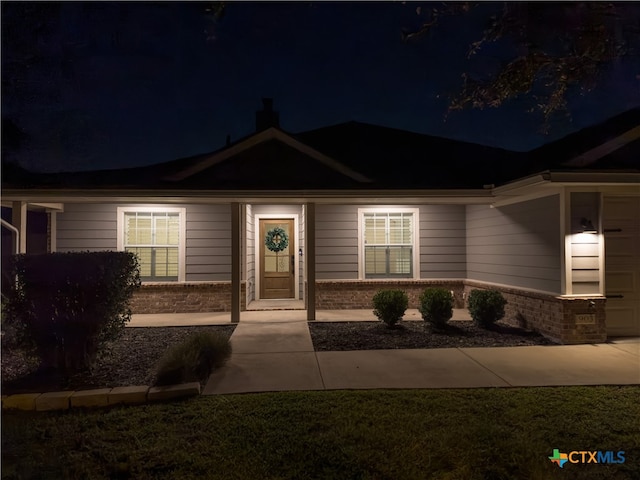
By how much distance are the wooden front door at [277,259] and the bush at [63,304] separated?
511cm

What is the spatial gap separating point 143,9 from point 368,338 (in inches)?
242

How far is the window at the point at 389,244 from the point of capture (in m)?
9.15

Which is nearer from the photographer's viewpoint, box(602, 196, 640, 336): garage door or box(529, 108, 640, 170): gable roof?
box(529, 108, 640, 170): gable roof

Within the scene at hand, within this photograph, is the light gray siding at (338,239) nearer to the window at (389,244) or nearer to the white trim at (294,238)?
the window at (389,244)

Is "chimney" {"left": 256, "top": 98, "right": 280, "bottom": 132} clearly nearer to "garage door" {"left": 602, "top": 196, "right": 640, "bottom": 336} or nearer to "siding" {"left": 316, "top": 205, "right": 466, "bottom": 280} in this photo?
"siding" {"left": 316, "top": 205, "right": 466, "bottom": 280}

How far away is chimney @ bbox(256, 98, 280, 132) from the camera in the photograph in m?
11.0

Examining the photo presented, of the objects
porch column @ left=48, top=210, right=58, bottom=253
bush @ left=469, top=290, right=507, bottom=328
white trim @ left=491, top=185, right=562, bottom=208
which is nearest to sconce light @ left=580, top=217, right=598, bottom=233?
white trim @ left=491, top=185, right=562, bottom=208

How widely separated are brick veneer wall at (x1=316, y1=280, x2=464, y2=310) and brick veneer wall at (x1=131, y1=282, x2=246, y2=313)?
73.9 inches

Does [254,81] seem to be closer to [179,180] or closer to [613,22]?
[179,180]

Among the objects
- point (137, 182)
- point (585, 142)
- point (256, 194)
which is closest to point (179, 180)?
point (137, 182)

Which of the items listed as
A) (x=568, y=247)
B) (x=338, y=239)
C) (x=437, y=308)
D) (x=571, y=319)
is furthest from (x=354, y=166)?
(x=571, y=319)

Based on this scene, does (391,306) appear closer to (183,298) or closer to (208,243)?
(208,243)

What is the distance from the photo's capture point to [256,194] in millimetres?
7285

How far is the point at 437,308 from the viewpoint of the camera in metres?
6.82
